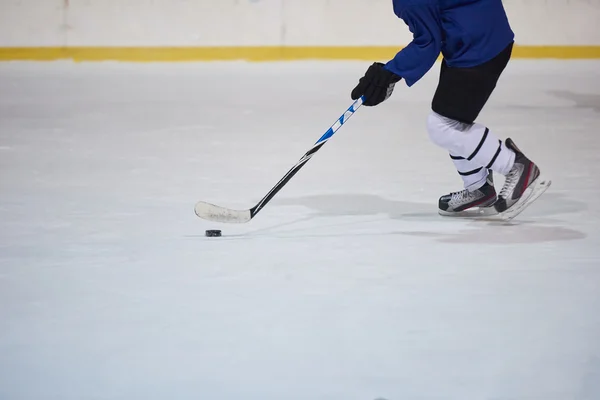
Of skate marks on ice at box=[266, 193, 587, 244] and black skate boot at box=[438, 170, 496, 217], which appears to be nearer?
skate marks on ice at box=[266, 193, 587, 244]

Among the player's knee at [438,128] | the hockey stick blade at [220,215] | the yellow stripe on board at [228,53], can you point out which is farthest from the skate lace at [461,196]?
the yellow stripe on board at [228,53]

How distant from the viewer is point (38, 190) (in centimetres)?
380

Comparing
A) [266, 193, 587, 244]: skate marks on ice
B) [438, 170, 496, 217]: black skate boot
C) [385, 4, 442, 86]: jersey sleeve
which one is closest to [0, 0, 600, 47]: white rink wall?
[266, 193, 587, 244]: skate marks on ice

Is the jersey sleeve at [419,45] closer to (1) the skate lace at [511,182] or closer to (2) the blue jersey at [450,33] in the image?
(2) the blue jersey at [450,33]

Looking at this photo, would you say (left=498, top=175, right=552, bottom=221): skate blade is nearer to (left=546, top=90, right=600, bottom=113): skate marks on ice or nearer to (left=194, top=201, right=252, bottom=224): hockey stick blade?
(left=194, top=201, right=252, bottom=224): hockey stick blade

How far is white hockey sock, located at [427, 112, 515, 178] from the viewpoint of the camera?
125 inches

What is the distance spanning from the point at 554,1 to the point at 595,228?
4998 millimetres

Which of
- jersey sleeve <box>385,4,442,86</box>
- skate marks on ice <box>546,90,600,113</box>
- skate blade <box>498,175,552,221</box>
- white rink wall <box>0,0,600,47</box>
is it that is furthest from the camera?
white rink wall <box>0,0,600,47</box>

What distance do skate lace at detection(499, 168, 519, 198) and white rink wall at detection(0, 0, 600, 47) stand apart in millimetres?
4611

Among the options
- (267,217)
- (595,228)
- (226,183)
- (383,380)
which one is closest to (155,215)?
(267,217)

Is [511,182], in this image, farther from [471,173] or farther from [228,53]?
[228,53]

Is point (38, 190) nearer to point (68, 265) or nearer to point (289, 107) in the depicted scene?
point (68, 265)

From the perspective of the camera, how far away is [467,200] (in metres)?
3.38

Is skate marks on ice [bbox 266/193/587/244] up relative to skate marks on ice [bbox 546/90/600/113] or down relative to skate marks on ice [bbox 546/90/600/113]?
down
